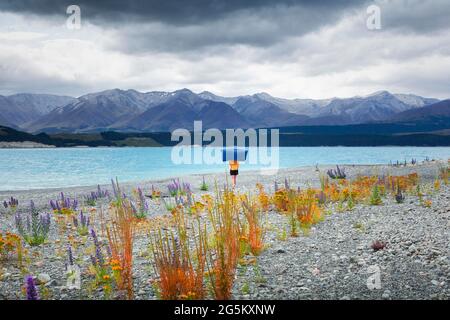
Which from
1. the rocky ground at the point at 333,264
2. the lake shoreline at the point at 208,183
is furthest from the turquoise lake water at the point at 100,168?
the rocky ground at the point at 333,264

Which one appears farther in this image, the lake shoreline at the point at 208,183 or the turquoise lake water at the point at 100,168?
the turquoise lake water at the point at 100,168

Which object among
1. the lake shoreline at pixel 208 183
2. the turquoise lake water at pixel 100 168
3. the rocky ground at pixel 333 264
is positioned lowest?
the turquoise lake water at pixel 100 168

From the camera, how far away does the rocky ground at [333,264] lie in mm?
5844

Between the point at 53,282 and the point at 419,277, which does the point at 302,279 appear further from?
the point at 53,282

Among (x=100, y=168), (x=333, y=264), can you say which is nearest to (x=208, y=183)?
(x=333, y=264)

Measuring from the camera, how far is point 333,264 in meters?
7.16

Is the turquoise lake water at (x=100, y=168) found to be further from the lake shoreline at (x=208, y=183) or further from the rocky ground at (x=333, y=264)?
the rocky ground at (x=333, y=264)

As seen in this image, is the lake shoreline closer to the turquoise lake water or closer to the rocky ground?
the turquoise lake water

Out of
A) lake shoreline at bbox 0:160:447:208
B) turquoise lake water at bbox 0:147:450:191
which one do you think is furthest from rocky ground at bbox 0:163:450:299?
turquoise lake water at bbox 0:147:450:191

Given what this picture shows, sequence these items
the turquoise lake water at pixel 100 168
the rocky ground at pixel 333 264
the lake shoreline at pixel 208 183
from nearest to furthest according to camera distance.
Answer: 1. the rocky ground at pixel 333 264
2. the lake shoreline at pixel 208 183
3. the turquoise lake water at pixel 100 168

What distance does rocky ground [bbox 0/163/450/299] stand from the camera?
5844 millimetres

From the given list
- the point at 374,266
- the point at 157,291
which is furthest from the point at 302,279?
the point at 157,291

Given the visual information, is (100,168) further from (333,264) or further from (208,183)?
A: (333,264)
